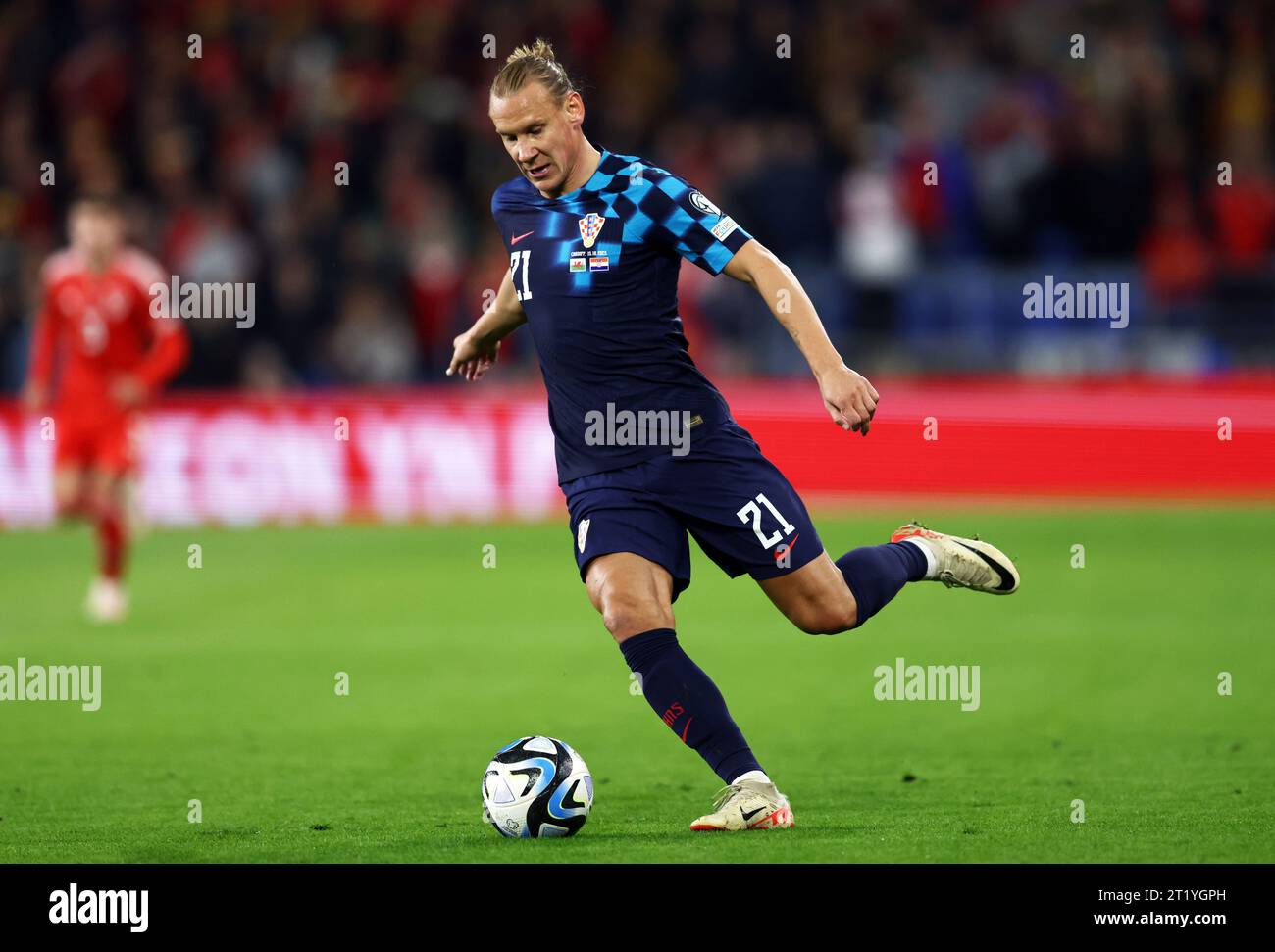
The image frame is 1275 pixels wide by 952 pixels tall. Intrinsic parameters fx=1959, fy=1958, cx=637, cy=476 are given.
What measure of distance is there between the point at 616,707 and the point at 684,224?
147 inches

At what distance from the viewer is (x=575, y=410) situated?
247 inches

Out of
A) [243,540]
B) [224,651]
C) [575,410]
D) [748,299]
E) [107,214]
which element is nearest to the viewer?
[575,410]

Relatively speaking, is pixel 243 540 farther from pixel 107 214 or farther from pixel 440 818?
pixel 440 818

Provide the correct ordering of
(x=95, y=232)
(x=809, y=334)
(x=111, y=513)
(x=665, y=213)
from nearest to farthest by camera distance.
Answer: (x=809, y=334), (x=665, y=213), (x=111, y=513), (x=95, y=232)

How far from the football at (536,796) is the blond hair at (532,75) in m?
2.07

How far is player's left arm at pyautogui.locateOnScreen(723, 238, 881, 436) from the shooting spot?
570 cm

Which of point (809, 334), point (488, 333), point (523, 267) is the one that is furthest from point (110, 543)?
point (809, 334)

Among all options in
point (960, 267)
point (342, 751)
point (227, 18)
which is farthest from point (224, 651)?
point (227, 18)

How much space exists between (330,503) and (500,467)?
1.50 metres

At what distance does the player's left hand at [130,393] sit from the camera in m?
12.7

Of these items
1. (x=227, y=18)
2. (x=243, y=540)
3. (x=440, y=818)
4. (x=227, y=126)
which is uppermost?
(x=227, y=18)

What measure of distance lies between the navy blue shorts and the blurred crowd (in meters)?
10.5

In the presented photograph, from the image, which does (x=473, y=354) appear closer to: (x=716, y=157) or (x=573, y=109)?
(x=573, y=109)

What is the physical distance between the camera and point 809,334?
5898mm
